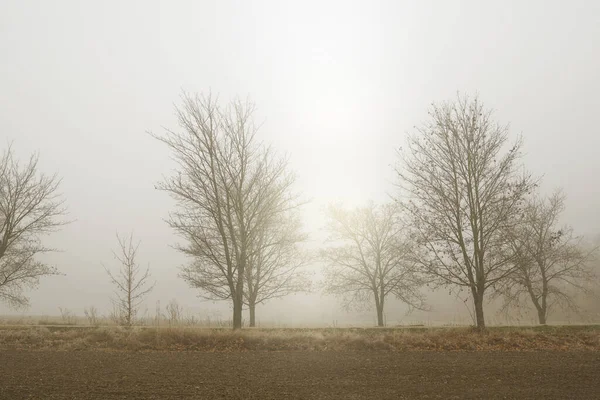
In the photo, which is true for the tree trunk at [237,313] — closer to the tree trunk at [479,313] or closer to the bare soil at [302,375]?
the bare soil at [302,375]

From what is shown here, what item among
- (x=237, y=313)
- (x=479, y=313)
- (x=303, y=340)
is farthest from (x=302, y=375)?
(x=479, y=313)

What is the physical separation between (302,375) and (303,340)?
5.26 metres

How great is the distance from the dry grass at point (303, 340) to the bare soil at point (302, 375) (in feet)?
4.75

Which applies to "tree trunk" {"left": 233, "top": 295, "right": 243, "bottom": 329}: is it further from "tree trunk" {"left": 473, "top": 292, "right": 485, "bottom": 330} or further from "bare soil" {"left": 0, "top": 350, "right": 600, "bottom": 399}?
"tree trunk" {"left": 473, "top": 292, "right": 485, "bottom": 330}

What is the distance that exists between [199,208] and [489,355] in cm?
1369

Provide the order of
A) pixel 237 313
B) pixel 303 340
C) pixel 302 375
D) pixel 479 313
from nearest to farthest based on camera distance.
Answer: pixel 302 375
pixel 303 340
pixel 479 313
pixel 237 313

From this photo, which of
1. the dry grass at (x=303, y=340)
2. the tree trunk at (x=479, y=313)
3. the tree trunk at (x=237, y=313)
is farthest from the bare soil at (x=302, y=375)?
the tree trunk at (x=237, y=313)

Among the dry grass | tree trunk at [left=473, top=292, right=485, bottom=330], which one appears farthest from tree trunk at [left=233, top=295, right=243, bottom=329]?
tree trunk at [left=473, top=292, right=485, bottom=330]

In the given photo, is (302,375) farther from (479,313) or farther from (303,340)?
(479,313)

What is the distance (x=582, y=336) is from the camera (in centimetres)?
1561

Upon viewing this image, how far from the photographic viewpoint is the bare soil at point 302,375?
8.00 m

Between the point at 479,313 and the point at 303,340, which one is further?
the point at 479,313

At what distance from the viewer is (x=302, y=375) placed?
9742 mm

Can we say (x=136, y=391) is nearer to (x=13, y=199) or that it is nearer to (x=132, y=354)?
(x=132, y=354)
